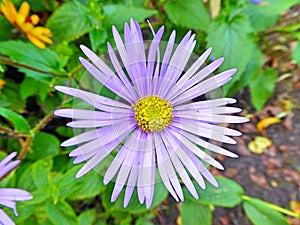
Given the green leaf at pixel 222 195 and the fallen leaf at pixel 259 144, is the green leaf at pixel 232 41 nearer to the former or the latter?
the green leaf at pixel 222 195

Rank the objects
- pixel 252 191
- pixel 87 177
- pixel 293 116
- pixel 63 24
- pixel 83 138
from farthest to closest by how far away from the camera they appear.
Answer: pixel 293 116 < pixel 252 191 < pixel 63 24 < pixel 87 177 < pixel 83 138

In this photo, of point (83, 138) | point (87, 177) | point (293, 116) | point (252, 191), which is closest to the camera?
point (83, 138)

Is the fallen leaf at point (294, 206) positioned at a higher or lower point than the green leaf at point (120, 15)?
lower

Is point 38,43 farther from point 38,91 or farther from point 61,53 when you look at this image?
point 38,91

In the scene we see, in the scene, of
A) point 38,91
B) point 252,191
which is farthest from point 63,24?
point 252,191

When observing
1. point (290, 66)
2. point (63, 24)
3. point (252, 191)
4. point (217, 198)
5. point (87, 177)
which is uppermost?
point (63, 24)

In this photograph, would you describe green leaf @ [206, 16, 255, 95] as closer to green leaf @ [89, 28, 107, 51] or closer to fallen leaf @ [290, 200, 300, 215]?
green leaf @ [89, 28, 107, 51]

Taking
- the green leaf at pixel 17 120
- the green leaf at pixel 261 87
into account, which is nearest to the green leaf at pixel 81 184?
the green leaf at pixel 17 120
